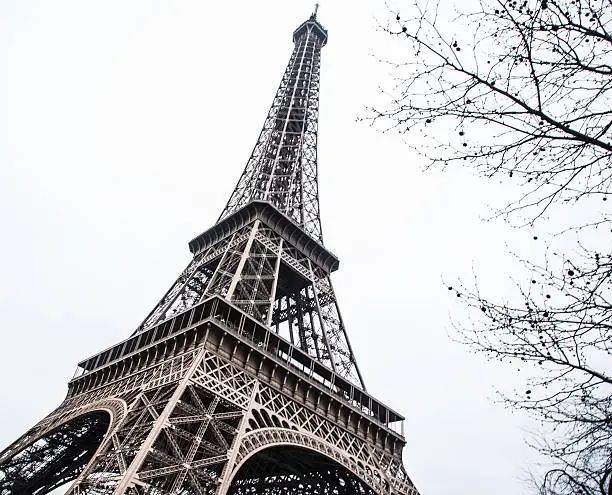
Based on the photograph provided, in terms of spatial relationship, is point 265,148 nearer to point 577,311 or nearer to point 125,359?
point 125,359

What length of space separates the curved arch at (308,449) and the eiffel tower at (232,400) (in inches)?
2.8

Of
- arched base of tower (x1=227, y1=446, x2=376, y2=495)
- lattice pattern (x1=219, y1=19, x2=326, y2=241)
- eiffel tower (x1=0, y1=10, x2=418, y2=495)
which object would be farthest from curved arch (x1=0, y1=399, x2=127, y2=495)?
lattice pattern (x1=219, y1=19, x2=326, y2=241)

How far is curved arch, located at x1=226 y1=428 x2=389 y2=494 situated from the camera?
2095cm

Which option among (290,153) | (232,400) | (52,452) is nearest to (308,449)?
(232,400)

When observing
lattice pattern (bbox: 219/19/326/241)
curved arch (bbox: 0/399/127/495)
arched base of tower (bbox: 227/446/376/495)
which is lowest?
curved arch (bbox: 0/399/127/495)

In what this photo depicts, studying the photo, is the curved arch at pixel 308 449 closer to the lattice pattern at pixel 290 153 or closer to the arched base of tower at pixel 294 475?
the arched base of tower at pixel 294 475

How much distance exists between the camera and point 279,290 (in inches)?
1506

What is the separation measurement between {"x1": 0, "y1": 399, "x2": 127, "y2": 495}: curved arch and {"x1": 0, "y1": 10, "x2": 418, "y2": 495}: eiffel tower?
7 centimetres

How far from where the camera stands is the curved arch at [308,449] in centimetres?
2095

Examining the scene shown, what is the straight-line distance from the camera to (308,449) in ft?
79.5

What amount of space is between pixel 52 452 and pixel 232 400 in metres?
12.6

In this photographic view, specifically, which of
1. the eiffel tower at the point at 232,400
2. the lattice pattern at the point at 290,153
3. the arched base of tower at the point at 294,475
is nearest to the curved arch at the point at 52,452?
the eiffel tower at the point at 232,400

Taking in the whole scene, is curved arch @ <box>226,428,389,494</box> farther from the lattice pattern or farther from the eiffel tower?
the lattice pattern

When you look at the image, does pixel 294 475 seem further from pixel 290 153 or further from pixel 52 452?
pixel 290 153
